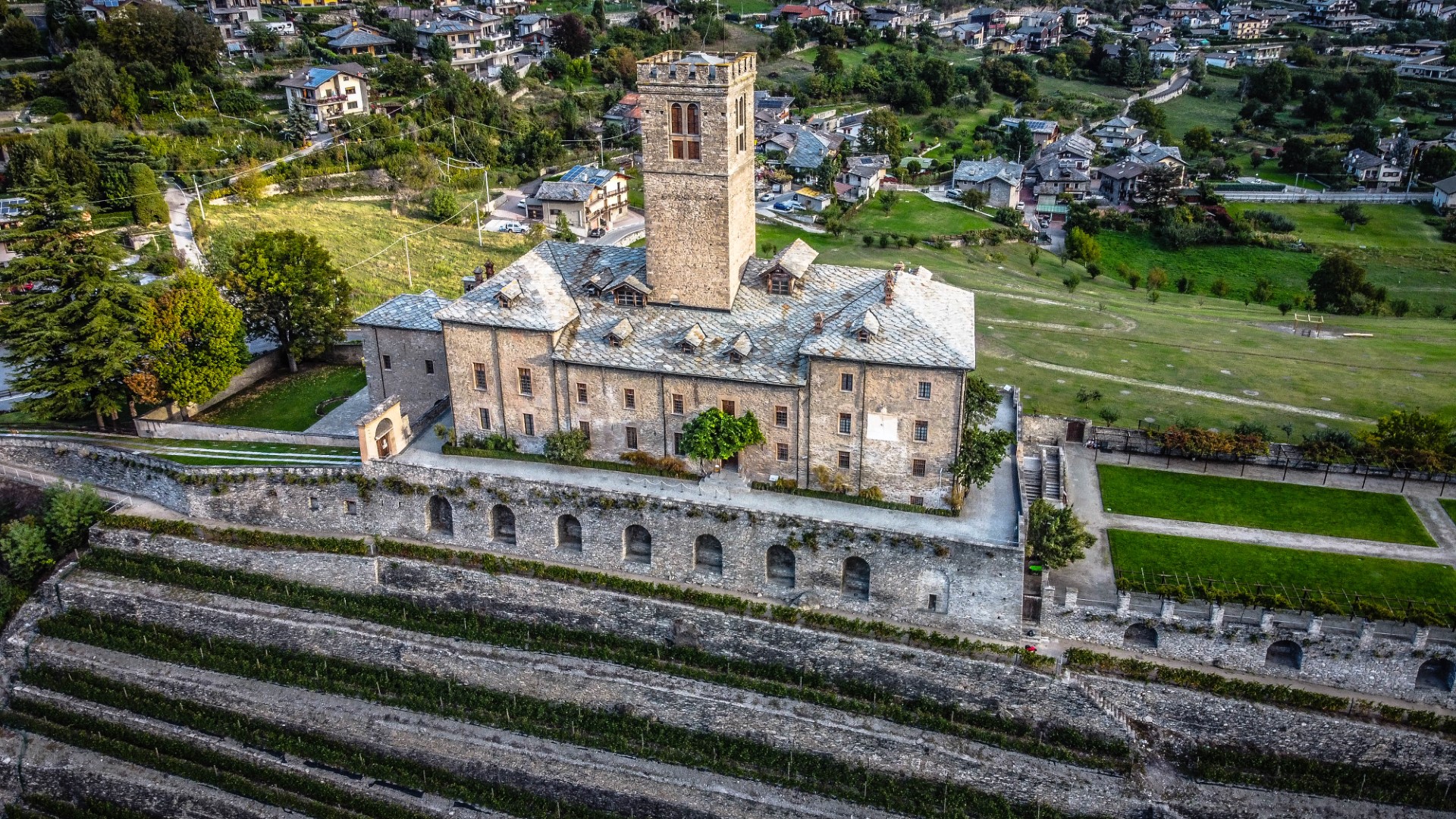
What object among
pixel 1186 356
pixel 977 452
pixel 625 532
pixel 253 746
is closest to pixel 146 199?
pixel 253 746

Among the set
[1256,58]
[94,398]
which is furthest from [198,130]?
[1256,58]

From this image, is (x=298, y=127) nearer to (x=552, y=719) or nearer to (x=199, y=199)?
(x=199, y=199)

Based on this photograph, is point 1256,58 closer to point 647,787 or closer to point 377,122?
point 377,122

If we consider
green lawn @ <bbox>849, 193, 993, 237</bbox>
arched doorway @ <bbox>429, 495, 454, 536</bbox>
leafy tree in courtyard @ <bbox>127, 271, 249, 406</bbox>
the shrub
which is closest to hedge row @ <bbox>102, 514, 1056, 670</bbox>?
arched doorway @ <bbox>429, 495, 454, 536</bbox>

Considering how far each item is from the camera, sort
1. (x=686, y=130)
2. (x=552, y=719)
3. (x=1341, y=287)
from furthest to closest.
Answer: (x=1341, y=287)
(x=686, y=130)
(x=552, y=719)

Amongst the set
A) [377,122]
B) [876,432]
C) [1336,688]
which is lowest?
[1336,688]

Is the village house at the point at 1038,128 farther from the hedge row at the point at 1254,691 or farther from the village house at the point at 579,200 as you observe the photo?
the hedge row at the point at 1254,691
